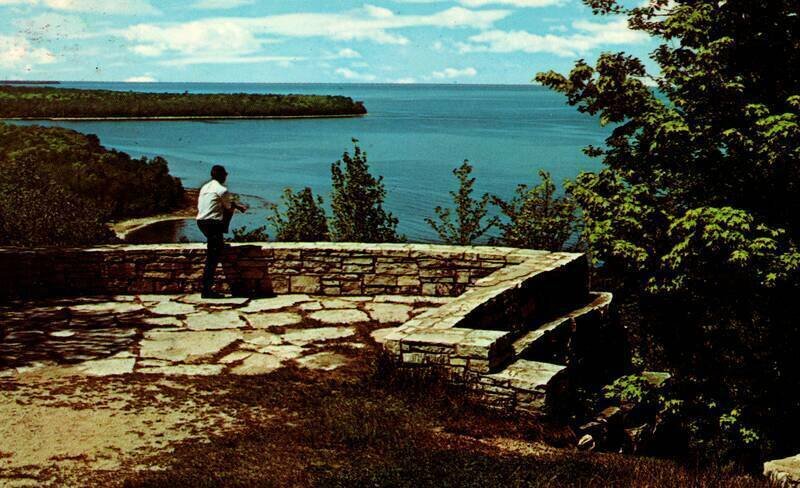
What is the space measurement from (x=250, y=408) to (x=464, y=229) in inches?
393

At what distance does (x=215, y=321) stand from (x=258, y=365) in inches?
62.1

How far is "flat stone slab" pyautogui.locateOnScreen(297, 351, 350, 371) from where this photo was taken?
261 inches

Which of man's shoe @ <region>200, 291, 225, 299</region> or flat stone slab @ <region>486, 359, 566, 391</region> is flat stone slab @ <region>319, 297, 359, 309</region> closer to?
man's shoe @ <region>200, 291, 225, 299</region>

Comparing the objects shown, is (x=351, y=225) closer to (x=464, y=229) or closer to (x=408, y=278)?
(x=464, y=229)

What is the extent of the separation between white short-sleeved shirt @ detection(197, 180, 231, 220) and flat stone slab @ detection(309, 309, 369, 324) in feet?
5.61

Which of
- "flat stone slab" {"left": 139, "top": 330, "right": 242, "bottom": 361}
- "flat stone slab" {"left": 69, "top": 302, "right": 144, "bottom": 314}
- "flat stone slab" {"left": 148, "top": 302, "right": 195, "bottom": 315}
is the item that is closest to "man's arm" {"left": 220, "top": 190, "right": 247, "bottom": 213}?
"flat stone slab" {"left": 148, "top": 302, "right": 195, "bottom": 315}

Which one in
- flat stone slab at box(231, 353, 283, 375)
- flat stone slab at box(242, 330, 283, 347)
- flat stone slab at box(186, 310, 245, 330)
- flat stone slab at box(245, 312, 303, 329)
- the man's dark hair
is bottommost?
flat stone slab at box(231, 353, 283, 375)

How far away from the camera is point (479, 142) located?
78.4 metres

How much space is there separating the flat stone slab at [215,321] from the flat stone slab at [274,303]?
9.5 inches

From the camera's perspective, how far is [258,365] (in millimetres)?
6617

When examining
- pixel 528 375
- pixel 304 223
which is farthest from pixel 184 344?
pixel 304 223

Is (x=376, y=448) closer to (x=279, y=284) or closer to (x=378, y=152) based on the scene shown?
(x=279, y=284)

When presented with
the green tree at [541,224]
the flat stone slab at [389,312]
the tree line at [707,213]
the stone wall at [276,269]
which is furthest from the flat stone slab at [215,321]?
the green tree at [541,224]

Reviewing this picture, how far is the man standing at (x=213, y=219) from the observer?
28.7ft
